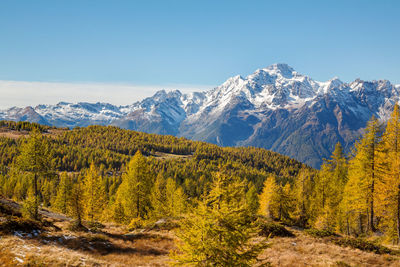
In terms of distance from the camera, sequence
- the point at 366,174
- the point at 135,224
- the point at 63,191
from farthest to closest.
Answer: the point at 63,191 → the point at 135,224 → the point at 366,174

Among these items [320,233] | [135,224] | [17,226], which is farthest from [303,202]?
[17,226]

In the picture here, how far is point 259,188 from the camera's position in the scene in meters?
138

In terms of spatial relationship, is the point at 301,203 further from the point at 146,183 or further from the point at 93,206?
the point at 93,206

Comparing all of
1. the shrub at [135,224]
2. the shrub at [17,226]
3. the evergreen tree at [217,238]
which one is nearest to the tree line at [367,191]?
the evergreen tree at [217,238]

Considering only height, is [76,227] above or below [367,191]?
below

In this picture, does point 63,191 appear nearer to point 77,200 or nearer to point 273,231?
point 77,200

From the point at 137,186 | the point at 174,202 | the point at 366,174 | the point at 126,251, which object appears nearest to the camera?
the point at 126,251

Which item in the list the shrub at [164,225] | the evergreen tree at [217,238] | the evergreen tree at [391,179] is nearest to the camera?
the evergreen tree at [217,238]

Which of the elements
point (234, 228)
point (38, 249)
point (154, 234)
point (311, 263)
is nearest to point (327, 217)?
point (311, 263)

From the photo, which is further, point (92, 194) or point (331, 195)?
point (331, 195)

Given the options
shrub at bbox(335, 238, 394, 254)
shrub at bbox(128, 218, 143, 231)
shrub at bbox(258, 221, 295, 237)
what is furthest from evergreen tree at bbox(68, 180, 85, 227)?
shrub at bbox(335, 238, 394, 254)

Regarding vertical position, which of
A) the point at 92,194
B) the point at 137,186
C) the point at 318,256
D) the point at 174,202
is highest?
the point at 137,186

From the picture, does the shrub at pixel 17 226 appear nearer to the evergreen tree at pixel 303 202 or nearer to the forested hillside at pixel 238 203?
the forested hillside at pixel 238 203

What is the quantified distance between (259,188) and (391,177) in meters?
114
